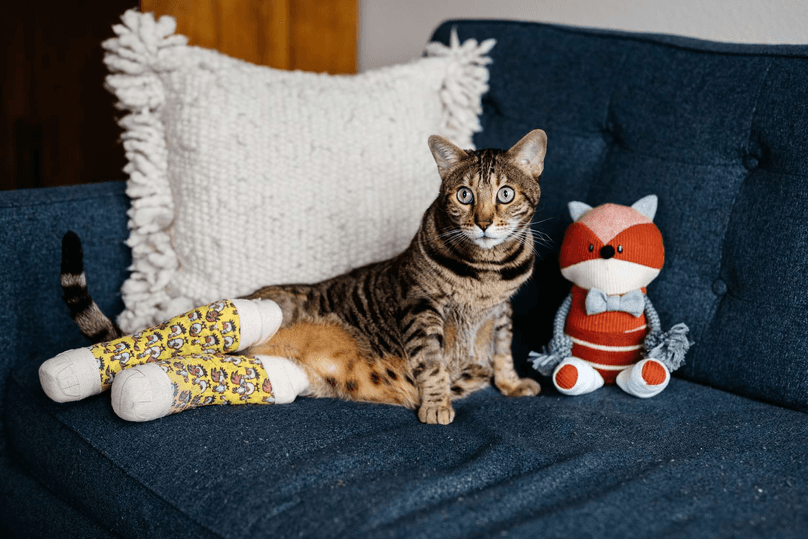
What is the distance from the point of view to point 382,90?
5.05ft

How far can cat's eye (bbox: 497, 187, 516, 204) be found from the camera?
47.6 inches

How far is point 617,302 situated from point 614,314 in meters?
0.03

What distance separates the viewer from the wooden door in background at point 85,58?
6.06 feet

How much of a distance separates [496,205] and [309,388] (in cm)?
47

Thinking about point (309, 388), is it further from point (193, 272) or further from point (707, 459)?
point (707, 459)

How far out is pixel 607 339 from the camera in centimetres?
126

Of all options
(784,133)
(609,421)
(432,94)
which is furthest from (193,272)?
(784,133)

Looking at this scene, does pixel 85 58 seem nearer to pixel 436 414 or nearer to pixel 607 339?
pixel 436 414

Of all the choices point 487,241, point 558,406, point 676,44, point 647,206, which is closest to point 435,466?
point 558,406

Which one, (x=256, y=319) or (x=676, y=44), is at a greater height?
(x=676, y=44)

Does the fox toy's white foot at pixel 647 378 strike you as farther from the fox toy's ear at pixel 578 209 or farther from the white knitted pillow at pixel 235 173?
the white knitted pillow at pixel 235 173

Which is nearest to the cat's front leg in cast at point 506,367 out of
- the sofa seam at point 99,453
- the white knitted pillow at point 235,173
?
the white knitted pillow at point 235,173

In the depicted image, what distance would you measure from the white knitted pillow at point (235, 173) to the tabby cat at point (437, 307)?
129 mm

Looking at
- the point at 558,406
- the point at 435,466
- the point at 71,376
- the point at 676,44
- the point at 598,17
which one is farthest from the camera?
the point at 598,17
